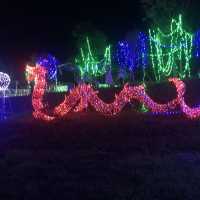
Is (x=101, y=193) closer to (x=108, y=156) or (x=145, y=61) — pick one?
(x=108, y=156)

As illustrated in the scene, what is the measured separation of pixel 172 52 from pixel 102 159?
1164 cm

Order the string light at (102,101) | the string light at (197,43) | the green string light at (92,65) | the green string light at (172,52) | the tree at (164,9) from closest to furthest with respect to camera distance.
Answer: the string light at (102,101) < the string light at (197,43) < the green string light at (172,52) < the tree at (164,9) < the green string light at (92,65)

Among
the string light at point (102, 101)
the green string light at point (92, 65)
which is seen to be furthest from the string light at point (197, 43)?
the green string light at point (92, 65)

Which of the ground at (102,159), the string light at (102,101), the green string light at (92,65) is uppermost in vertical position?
the green string light at (92,65)

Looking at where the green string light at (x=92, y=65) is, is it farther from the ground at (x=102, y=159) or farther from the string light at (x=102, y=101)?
the ground at (x=102, y=159)

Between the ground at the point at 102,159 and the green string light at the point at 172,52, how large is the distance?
17.1 feet

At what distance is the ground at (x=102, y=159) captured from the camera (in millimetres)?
7613

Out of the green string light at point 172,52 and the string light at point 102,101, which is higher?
the green string light at point 172,52

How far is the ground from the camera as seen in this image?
7.61 metres

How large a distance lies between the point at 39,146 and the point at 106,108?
5874mm

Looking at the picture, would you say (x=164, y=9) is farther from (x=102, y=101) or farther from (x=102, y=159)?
(x=102, y=159)

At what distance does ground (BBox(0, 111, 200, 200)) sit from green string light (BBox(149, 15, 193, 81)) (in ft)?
17.1

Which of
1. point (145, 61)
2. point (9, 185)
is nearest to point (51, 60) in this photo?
point (145, 61)

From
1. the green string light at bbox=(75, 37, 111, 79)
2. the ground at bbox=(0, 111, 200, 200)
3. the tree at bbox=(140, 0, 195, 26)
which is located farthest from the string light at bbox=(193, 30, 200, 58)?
the green string light at bbox=(75, 37, 111, 79)
